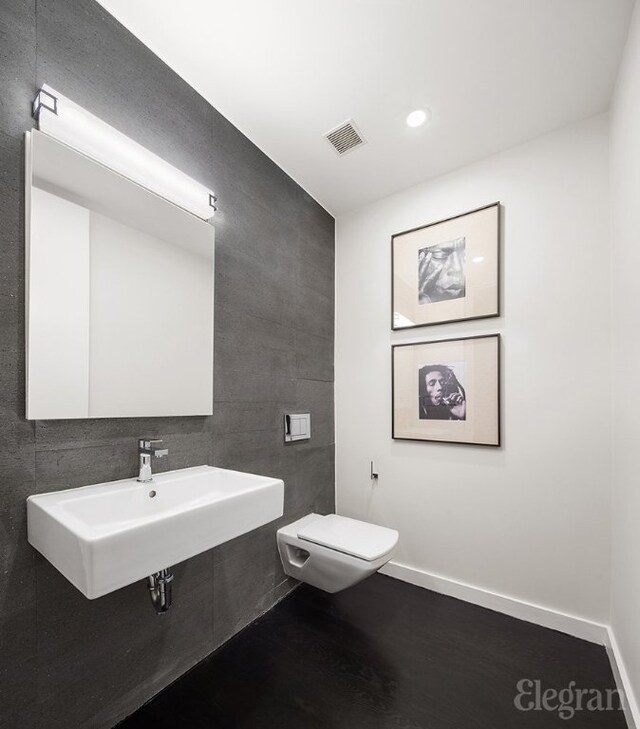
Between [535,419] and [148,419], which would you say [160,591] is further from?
[535,419]

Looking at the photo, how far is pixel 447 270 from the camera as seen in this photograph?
6.94ft

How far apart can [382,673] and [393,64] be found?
2588 millimetres

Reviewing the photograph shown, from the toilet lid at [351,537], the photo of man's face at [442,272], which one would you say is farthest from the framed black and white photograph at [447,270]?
the toilet lid at [351,537]

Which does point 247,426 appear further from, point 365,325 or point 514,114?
point 514,114

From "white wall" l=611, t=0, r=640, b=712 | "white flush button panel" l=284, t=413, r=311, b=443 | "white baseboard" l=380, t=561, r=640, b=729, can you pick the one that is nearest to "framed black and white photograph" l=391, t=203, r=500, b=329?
"white wall" l=611, t=0, r=640, b=712

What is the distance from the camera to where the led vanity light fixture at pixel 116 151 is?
1104mm

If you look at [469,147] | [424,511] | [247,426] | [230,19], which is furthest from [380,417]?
[230,19]

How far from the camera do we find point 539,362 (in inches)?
71.7

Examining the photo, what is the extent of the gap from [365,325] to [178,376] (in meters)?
1.38

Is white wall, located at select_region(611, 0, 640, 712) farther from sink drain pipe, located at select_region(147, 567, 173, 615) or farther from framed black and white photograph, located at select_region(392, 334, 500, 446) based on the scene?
sink drain pipe, located at select_region(147, 567, 173, 615)

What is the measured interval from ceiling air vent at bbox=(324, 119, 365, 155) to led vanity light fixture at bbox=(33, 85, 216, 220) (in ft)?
2.54

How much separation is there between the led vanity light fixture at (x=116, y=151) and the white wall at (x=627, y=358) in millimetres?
1731

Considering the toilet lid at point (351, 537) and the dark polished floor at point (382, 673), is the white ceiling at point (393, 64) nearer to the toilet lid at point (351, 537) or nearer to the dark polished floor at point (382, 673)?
the toilet lid at point (351, 537)

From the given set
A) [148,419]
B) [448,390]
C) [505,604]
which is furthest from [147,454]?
[505,604]
